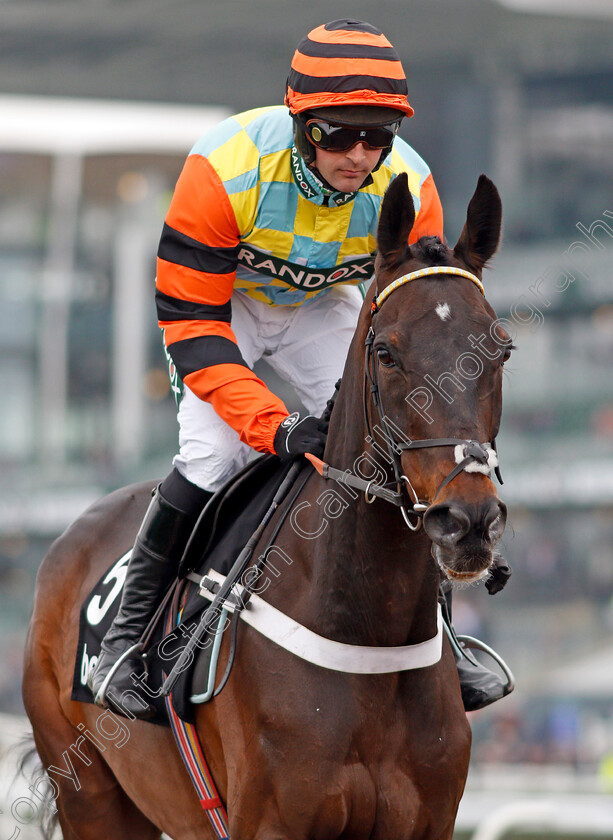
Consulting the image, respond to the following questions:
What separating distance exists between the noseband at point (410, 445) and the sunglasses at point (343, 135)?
551mm

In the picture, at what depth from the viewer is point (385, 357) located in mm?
2602

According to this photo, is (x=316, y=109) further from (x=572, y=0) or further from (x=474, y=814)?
(x=572, y=0)

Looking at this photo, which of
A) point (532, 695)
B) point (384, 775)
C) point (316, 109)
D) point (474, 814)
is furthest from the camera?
point (532, 695)

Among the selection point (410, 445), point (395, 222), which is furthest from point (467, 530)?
point (395, 222)

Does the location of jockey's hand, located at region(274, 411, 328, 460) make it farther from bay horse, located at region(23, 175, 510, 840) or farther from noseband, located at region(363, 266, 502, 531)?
noseband, located at region(363, 266, 502, 531)

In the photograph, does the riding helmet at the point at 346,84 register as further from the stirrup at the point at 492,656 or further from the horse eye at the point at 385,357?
the stirrup at the point at 492,656

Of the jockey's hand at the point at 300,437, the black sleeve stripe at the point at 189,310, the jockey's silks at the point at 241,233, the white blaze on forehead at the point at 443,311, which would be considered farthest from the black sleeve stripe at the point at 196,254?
the white blaze on forehead at the point at 443,311

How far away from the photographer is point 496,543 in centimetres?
241

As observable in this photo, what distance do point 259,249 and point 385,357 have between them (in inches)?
35.1

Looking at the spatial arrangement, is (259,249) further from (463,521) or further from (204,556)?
(463,521)

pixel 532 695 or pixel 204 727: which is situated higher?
pixel 204 727

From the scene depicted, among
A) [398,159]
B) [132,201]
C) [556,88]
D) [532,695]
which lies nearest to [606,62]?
[556,88]

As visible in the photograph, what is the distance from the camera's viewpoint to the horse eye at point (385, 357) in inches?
102

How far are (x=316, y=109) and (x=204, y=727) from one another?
1687 mm
